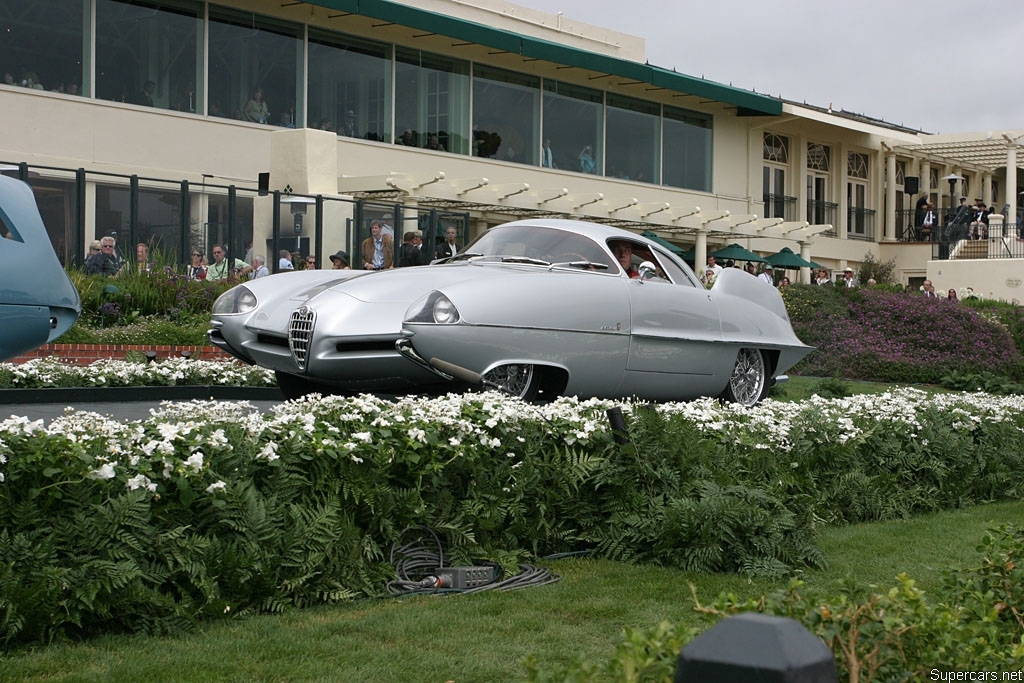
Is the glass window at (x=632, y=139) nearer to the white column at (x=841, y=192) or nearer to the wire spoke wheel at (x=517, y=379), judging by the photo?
the white column at (x=841, y=192)

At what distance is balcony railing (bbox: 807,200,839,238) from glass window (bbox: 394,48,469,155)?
658 inches

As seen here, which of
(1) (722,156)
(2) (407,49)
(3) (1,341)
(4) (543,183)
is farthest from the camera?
(1) (722,156)

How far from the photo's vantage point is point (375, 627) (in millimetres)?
4746

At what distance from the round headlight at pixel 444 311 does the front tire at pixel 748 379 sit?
3446 millimetres

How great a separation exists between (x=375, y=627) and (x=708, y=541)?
6.04ft

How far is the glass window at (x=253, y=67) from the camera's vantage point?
85.0 feet

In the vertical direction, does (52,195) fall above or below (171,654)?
above

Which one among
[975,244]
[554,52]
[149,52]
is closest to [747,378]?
[149,52]

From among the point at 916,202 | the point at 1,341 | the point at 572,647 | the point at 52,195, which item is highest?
the point at 916,202

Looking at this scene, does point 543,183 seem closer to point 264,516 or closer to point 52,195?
point 52,195

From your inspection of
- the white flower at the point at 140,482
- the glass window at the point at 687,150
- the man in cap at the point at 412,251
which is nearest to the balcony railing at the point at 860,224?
the glass window at the point at 687,150

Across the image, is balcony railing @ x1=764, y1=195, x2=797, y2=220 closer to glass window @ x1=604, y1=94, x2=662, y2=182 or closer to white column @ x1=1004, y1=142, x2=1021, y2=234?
glass window @ x1=604, y1=94, x2=662, y2=182

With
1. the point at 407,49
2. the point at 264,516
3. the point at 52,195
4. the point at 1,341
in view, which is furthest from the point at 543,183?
the point at 264,516

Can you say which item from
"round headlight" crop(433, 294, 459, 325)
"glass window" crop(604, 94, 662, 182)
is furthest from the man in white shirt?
"glass window" crop(604, 94, 662, 182)
